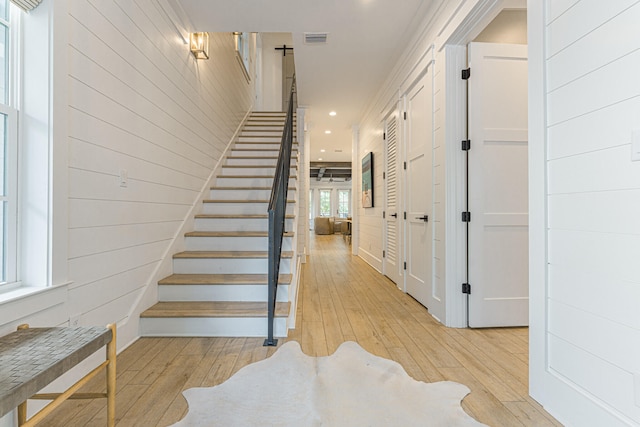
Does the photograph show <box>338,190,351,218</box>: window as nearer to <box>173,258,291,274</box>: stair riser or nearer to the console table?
<box>173,258,291,274</box>: stair riser

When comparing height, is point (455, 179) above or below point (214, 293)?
above

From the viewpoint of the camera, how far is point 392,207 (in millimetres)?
4398

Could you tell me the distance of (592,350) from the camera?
1285mm

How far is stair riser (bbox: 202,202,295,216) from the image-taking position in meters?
3.64

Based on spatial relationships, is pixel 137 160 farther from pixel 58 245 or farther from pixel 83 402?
pixel 83 402

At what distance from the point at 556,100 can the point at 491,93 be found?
120 centimetres

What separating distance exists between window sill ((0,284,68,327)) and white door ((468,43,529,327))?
2675 millimetres

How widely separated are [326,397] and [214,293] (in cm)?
137

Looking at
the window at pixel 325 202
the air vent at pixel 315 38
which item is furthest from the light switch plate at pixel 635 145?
the window at pixel 325 202

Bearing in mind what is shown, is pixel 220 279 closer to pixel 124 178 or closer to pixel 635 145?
pixel 124 178

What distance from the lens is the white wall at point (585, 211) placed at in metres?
1.14

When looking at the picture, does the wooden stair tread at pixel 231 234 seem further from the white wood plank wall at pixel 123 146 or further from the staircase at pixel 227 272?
the white wood plank wall at pixel 123 146

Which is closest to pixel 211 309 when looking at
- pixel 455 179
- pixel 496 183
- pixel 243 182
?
pixel 243 182

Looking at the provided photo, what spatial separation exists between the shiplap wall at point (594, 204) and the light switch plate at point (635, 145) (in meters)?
0.02
